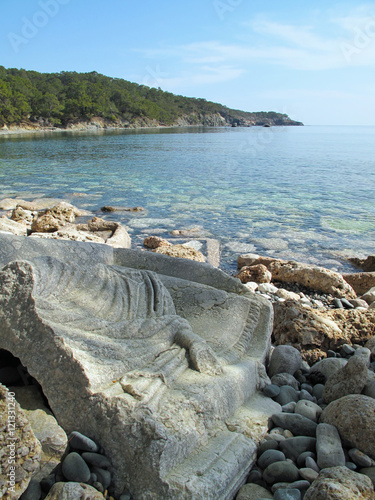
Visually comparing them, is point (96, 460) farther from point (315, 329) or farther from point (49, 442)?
point (315, 329)

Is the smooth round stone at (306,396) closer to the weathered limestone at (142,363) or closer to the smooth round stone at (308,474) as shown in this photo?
the weathered limestone at (142,363)

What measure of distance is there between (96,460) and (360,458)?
1.51 meters

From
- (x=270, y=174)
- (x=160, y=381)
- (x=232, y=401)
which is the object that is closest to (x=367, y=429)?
(x=232, y=401)

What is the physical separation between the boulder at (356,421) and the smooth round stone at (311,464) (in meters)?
0.29

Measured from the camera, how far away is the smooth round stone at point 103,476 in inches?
83.9

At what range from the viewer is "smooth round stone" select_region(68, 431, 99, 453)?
7.29 feet

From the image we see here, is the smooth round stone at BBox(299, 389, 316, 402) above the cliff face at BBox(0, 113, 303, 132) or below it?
below

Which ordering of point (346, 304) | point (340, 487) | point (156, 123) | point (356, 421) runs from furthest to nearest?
point (156, 123) → point (346, 304) → point (356, 421) → point (340, 487)

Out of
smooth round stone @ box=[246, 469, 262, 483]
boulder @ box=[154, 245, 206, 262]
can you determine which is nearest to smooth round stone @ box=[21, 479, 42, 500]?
smooth round stone @ box=[246, 469, 262, 483]

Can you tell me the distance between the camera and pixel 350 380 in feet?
9.89

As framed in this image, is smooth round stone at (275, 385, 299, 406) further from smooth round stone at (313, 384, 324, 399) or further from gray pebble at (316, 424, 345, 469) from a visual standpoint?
gray pebble at (316, 424, 345, 469)

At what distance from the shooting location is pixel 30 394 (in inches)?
105

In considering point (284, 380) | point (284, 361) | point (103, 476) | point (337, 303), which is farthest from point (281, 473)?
point (337, 303)

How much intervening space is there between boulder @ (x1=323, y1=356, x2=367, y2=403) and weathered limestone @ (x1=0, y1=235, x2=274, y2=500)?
52 cm
